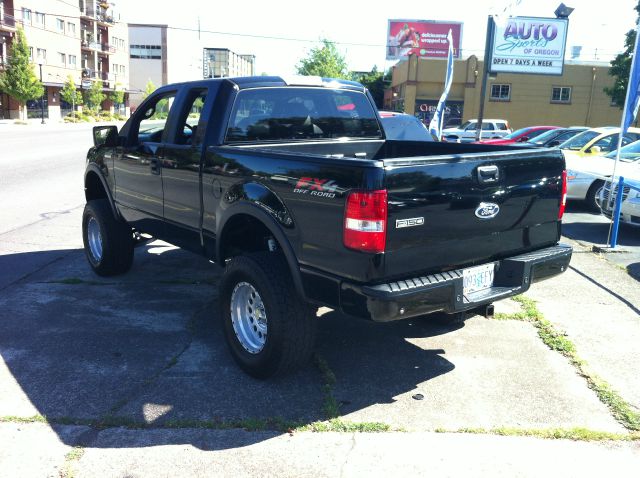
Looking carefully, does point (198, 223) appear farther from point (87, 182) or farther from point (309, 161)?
point (87, 182)

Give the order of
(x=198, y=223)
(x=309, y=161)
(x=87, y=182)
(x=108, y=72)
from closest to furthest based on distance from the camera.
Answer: (x=309, y=161) < (x=198, y=223) < (x=87, y=182) < (x=108, y=72)

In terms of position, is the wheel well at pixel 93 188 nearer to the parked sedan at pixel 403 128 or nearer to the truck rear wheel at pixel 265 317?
the truck rear wheel at pixel 265 317

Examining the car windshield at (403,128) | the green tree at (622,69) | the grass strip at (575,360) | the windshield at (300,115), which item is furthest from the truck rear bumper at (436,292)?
the green tree at (622,69)

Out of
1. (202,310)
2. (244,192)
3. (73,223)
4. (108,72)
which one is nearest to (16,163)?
(73,223)

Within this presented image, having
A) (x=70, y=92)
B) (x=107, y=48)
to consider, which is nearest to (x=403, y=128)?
(x=70, y=92)

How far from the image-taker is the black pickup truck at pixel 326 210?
3344 mm

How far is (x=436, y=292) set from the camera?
3477 mm

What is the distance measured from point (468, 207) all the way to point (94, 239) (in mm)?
4485

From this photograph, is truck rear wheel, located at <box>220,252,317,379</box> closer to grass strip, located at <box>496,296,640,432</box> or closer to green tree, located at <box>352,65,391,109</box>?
grass strip, located at <box>496,296,640,432</box>

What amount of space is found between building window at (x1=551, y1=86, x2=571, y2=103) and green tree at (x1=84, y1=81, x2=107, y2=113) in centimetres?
4839

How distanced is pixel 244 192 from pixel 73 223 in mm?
6239

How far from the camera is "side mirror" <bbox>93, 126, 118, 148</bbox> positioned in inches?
233

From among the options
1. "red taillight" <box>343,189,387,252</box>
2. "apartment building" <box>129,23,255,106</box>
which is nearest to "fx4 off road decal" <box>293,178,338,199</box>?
"red taillight" <box>343,189,387,252</box>

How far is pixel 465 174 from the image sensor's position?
11.9 feet
